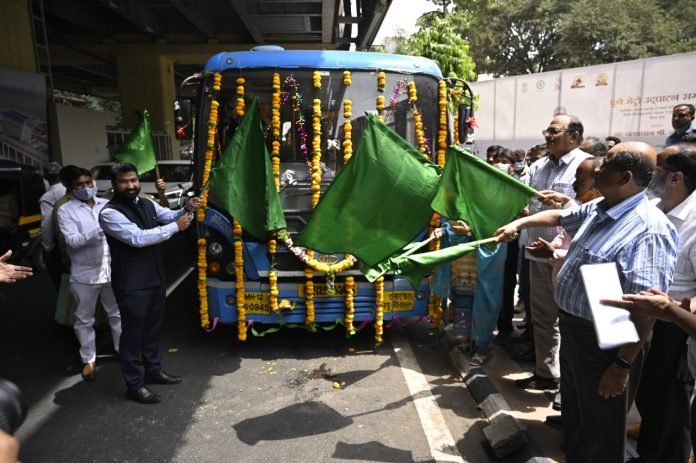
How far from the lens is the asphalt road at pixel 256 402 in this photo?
3348mm

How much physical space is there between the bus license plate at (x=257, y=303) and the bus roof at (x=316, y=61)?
2197 mm

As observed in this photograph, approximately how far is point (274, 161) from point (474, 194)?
6.50ft

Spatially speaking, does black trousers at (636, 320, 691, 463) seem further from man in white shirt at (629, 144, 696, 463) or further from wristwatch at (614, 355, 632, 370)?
wristwatch at (614, 355, 632, 370)

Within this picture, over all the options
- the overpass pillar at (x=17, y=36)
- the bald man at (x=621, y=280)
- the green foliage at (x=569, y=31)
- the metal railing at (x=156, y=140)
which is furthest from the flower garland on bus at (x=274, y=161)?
the green foliage at (x=569, y=31)

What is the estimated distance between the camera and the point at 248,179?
164 inches

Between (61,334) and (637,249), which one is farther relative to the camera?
(61,334)

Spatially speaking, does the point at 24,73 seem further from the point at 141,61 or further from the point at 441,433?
the point at 441,433

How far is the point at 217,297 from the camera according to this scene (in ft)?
15.3

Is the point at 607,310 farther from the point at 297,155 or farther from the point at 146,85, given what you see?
the point at 146,85

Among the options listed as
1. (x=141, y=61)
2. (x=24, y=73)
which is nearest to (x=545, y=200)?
(x=24, y=73)

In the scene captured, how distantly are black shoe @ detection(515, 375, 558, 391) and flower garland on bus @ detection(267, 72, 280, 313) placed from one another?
2.25 metres

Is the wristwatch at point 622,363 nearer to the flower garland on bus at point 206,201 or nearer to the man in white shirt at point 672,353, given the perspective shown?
the man in white shirt at point 672,353

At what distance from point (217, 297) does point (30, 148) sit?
9.06 meters

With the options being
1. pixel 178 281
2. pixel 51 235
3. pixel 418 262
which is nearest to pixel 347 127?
pixel 418 262
